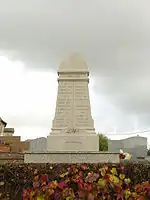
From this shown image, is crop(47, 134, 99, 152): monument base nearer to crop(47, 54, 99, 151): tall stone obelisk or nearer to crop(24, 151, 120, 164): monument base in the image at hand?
crop(47, 54, 99, 151): tall stone obelisk

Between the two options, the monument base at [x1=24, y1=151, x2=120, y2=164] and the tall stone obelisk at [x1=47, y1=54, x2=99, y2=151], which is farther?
the tall stone obelisk at [x1=47, y1=54, x2=99, y2=151]

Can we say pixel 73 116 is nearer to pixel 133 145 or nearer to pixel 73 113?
pixel 73 113

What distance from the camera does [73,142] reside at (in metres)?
15.1

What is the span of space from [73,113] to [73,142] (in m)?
1.25

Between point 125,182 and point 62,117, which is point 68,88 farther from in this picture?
point 125,182

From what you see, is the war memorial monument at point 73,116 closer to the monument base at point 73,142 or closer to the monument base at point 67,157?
the monument base at point 73,142

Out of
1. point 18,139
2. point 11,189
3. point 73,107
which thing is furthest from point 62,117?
point 18,139

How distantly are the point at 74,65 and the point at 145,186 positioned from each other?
13984 millimetres

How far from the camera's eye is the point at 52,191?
2980 mm

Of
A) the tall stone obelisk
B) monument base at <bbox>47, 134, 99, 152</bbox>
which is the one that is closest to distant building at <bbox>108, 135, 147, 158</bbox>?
the tall stone obelisk

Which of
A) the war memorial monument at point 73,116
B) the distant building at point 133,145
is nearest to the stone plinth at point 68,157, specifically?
the war memorial monument at point 73,116

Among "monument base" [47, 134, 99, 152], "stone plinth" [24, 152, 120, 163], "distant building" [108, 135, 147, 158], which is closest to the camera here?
"stone plinth" [24, 152, 120, 163]

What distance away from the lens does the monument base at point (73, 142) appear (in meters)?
15.1

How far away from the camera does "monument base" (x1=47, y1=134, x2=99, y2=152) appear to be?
49.4 feet
